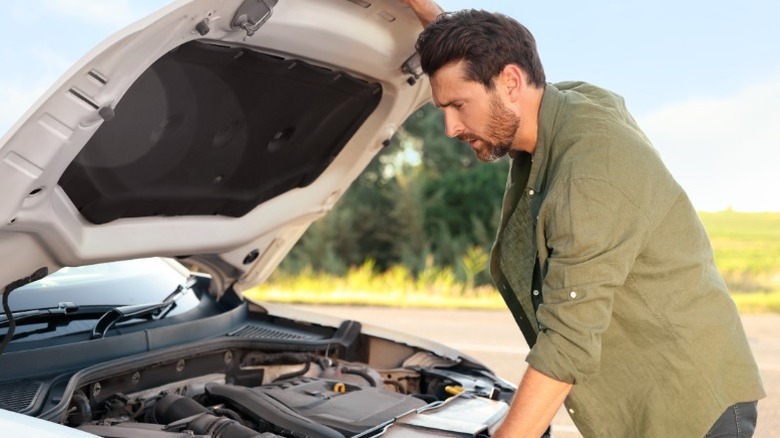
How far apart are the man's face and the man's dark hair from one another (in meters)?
0.02

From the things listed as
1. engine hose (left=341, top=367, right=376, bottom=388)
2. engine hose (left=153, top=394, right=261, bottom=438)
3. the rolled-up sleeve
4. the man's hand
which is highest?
the man's hand

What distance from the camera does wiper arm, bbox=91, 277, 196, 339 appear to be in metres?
2.95

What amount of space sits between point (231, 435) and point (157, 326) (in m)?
0.83

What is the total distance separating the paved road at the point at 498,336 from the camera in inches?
267

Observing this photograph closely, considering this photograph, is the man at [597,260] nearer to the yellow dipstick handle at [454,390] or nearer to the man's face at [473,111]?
the man's face at [473,111]

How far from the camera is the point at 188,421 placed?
2555mm

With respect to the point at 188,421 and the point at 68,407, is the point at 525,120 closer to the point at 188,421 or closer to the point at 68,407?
the point at 188,421

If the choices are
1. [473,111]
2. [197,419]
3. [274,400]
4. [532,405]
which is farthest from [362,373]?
[473,111]

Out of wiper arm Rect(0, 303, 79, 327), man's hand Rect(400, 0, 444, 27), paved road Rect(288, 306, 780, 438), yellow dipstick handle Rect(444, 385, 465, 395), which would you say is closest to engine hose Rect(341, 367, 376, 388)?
yellow dipstick handle Rect(444, 385, 465, 395)

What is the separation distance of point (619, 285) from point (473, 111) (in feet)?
1.85

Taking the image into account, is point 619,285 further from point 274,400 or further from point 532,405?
point 274,400

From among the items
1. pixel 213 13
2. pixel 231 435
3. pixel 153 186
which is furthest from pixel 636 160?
pixel 153 186

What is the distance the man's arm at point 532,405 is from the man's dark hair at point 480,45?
73 cm

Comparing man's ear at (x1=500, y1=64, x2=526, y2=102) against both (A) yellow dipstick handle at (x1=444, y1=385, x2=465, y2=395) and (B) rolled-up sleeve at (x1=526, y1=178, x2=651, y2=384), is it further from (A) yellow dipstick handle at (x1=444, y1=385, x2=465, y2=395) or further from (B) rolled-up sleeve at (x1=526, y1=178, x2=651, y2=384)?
(A) yellow dipstick handle at (x1=444, y1=385, x2=465, y2=395)
